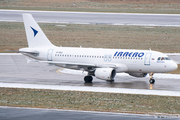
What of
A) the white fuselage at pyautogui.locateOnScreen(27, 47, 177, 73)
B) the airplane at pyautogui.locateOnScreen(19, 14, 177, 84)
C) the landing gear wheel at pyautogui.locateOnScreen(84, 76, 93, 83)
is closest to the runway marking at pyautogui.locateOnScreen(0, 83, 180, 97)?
the airplane at pyautogui.locateOnScreen(19, 14, 177, 84)

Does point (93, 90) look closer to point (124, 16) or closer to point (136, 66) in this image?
point (136, 66)

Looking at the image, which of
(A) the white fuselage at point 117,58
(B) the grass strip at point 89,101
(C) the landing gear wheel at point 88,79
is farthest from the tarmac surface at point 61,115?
(A) the white fuselage at point 117,58

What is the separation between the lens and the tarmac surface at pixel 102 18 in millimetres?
93750

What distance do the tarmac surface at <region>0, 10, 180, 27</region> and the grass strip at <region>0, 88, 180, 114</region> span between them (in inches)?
2381

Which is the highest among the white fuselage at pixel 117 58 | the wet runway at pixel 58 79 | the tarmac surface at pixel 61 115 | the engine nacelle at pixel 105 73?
the white fuselage at pixel 117 58

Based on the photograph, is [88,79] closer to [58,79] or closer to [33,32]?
[58,79]

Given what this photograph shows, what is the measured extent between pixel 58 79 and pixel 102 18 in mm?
61622

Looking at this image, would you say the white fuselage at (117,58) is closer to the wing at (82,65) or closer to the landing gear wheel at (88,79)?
the wing at (82,65)

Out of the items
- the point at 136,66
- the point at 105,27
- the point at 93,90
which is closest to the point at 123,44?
the point at 105,27

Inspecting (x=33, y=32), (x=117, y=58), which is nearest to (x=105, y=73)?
(x=117, y=58)

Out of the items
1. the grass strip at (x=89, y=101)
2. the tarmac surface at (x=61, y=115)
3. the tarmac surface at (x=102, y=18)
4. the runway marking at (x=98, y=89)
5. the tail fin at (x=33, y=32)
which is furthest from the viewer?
the tarmac surface at (x=102, y=18)

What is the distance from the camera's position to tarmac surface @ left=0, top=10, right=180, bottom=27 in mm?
93750

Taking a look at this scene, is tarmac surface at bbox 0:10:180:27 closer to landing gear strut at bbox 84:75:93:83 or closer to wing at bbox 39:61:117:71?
wing at bbox 39:61:117:71

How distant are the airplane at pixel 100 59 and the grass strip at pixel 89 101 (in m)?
6.65
